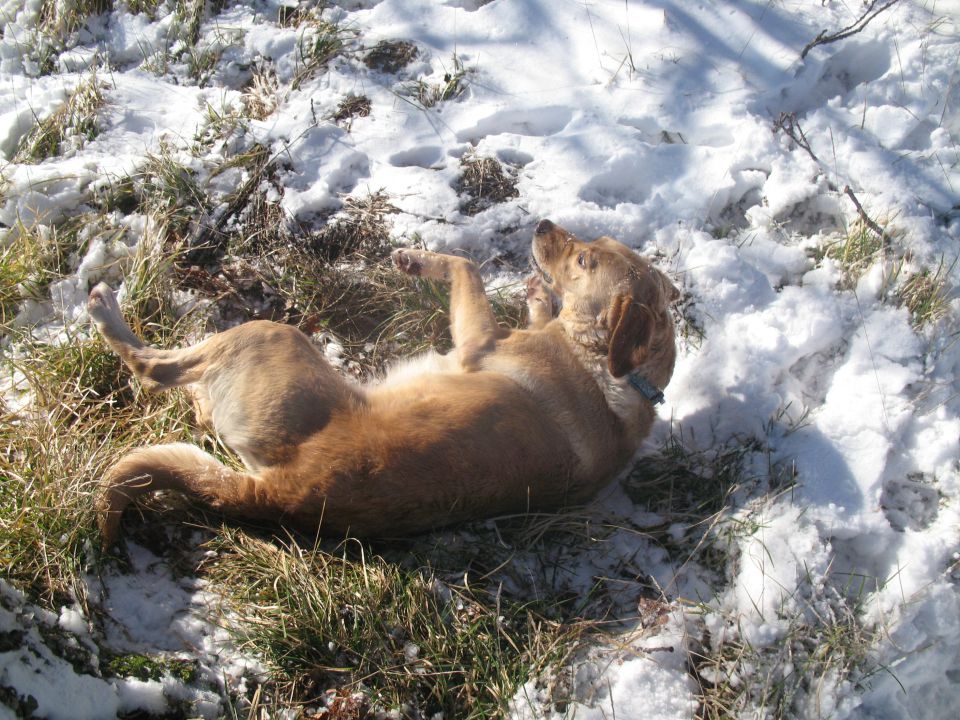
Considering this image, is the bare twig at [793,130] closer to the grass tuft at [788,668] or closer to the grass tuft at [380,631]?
the grass tuft at [788,668]

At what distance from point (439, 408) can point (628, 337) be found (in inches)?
36.6

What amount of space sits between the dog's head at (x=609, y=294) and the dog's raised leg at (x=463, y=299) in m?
0.36

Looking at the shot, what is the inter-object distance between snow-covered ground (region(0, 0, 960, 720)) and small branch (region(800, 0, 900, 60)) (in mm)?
51

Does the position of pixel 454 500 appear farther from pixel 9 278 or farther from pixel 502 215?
pixel 9 278

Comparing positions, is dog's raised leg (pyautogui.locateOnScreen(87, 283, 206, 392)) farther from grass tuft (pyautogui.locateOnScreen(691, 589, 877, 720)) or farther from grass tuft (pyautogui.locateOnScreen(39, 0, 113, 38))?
grass tuft (pyautogui.locateOnScreen(39, 0, 113, 38))

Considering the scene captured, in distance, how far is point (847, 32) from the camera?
4.17 metres

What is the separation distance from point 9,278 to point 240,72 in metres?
1.93

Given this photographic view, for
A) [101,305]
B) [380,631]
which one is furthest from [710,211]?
[101,305]

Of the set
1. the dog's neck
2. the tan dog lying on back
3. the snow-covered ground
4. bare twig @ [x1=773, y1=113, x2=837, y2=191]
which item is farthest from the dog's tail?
bare twig @ [x1=773, y1=113, x2=837, y2=191]

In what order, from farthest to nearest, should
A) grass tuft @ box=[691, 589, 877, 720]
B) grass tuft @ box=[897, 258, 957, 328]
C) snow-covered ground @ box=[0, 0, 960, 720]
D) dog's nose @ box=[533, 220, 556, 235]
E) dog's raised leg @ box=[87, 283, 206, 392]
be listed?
1. dog's nose @ box=[533, 220, 556, 235]
2. grass tuft @ box=[897, 258, 957, 328]
3. dog's raised leg @ box=[87, 283, 206, 392]
4. snow-covered ground @ box=[0, 0, 960, 720]
5. grass tuft @ box=[691, 589, 877, 720]

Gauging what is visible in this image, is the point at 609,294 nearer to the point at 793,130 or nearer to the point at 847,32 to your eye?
the point at 793,130

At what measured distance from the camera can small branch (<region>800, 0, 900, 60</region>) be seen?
4.16m

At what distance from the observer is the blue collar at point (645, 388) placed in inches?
129

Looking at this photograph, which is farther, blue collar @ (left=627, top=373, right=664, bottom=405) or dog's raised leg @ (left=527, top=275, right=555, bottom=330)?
dog's raised leg @ (left=527, top=275, right=555, bottom=330)
